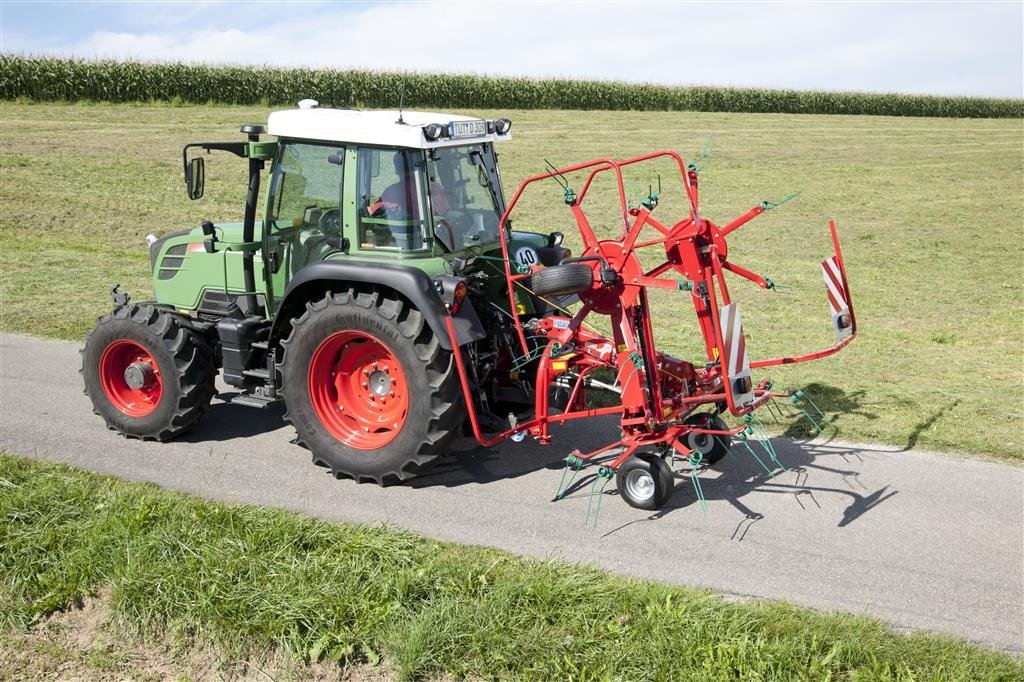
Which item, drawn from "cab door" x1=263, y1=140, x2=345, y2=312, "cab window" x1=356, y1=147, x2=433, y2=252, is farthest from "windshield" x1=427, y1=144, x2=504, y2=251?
"cab door" x1=263, y1=140, x2=345, y2=312

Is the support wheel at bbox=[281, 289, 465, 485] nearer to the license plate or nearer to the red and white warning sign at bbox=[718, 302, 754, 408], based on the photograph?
the license plate

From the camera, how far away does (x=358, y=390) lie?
21.2 feet

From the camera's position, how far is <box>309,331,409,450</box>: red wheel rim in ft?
20.5

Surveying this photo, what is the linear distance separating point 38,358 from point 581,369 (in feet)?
18.8

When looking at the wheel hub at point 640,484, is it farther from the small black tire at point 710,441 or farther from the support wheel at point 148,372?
the support wheel at point 148,372

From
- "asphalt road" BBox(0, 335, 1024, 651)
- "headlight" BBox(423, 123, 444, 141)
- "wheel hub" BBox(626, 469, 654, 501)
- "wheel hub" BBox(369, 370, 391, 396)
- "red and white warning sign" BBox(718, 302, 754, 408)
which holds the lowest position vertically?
"asphalt road" BBox(0, 335, 1024, 651)

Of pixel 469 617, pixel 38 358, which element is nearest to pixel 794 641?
pixel 469 617

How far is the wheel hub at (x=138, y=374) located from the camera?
22.6 feet

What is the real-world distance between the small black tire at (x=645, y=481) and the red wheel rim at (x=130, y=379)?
11.5 feet

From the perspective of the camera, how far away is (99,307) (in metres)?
10.9

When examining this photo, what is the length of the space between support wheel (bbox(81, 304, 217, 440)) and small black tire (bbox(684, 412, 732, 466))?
353cm

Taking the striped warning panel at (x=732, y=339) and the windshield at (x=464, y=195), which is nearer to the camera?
the striped warning panel at (x=732, y=339)

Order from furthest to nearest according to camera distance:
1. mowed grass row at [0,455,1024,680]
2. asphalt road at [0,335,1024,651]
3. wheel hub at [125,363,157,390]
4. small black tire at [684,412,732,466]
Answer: wheel hub at [125,363,157,390] → small black tire at [684,412,732,466] → asphalt road at [0,335,1024,651] → mowed grass row at [0,455,1024,680]

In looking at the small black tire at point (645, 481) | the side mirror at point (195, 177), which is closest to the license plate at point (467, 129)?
the side mirror at point (195, 177)
